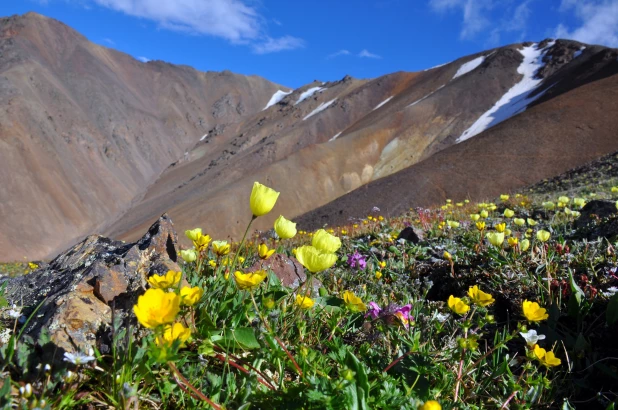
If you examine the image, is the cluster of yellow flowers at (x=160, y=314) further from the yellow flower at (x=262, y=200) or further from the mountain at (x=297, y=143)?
the mountain at (x=297, y=143)

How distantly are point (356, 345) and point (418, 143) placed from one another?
1650 inches

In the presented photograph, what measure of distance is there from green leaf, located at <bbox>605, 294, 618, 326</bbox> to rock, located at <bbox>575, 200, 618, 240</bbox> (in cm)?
158

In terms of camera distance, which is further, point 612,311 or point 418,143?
point 418,143

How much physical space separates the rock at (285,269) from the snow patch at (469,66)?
54.4 meters

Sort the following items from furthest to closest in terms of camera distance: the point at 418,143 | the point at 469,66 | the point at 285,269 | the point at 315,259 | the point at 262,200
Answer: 1. the point at 469,66
2. the point at 418,143
3. the point at 285,269
4. the point at 262,200
5. the point at 315,259

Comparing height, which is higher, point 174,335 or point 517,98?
point 517,98

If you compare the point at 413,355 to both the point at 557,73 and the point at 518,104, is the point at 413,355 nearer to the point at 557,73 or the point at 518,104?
the point at 518,104

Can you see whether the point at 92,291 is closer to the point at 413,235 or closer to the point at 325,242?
the point at 325,242

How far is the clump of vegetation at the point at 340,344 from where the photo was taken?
1.26 metres

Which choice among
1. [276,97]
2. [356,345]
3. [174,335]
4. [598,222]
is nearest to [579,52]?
[598,222]

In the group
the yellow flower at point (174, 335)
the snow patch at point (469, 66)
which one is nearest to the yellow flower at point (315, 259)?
the yellow flower at point (174, 335)

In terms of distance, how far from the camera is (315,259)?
1.58m

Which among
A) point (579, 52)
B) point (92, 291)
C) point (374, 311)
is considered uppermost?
point (579, 52)

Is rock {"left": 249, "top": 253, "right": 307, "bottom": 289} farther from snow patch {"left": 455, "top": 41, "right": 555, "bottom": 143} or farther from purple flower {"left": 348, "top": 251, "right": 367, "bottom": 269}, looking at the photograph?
snow patch {"left": 455, "top": 41, "right": 555, "bottom": 143}
